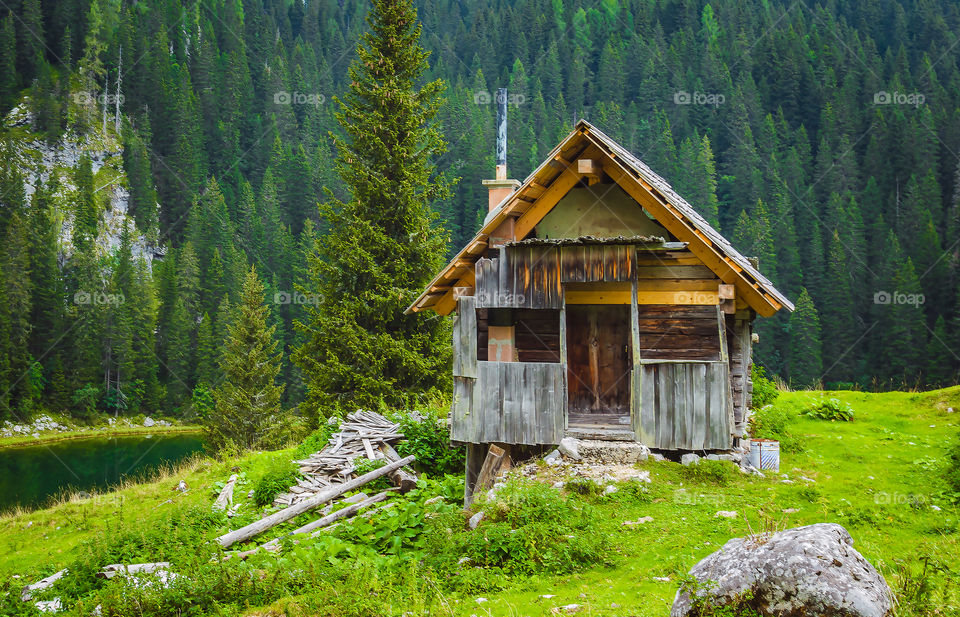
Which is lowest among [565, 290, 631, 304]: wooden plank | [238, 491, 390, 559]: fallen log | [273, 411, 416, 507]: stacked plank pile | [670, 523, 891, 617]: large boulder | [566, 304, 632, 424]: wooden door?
[238, 491, 390, 559]: fallen log

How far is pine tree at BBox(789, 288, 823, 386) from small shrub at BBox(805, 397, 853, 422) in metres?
54.4

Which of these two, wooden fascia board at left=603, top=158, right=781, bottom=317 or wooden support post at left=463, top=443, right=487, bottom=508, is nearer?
wooden fascia board at left=603, top=158, right=781, bottom=317

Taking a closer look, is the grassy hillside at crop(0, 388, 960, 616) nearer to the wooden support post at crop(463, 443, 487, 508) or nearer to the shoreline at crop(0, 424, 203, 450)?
the wooden support post at crop(463, 443, 487, 508)

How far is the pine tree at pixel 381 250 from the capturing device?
89.6 ft

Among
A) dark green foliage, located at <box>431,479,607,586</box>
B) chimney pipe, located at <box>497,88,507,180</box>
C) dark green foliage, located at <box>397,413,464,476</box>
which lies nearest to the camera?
dark green foliage, located at <box>431,479,607,586</box>

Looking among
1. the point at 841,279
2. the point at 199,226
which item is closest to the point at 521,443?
the point at 841,279

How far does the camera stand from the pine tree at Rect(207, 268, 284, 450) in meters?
37.2

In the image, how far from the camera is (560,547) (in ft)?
28.2

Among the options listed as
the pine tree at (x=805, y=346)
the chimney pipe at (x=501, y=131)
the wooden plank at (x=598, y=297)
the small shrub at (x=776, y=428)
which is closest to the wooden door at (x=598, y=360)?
the wooden plank at (x=598, y=297)

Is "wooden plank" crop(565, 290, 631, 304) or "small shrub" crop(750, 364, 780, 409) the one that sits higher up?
"wooden plank" crop(565, 290, 631, 304)

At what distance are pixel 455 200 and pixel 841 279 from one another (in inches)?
2119

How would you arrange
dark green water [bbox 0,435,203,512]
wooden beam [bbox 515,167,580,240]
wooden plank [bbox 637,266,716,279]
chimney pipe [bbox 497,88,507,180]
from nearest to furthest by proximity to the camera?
wooden plank [bbox 637,266,716,279], wooden beam [bbox 515,167,580,240], chimney pipe [bbox 497,88,507,180], dark green water [bbox 0,435,203,512]

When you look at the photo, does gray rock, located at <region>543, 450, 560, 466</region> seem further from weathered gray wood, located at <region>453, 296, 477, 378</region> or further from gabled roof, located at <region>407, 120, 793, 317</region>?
gabled roof, located at <region>407, 120, 793, 317</region>

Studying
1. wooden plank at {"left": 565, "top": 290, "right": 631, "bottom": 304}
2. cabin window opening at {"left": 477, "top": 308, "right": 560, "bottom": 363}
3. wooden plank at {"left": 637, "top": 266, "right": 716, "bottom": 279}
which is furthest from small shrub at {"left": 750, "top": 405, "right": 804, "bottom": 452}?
cabin window opening at {"left": 477, "top": 308, "right": 560, "bottom": 363}
